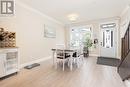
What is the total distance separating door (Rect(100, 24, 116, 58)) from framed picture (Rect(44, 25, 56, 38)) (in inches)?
126

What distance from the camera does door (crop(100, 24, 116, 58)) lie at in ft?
20.0

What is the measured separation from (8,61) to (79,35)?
17.7 feet

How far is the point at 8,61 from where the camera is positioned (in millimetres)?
2861

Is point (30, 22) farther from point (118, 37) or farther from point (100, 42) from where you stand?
point (118, 37)

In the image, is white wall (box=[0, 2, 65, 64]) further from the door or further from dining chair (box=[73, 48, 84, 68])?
the door

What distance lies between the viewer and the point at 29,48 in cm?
424

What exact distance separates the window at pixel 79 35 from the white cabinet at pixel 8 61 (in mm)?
4884

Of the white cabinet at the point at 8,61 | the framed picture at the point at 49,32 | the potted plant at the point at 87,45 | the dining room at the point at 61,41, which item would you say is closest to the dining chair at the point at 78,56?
the dining room at the point at 61,41

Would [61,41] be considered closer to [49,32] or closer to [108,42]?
[49,32]

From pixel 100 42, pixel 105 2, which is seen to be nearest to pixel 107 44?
pixel 100 42

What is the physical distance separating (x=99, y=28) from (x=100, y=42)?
36.7 inches

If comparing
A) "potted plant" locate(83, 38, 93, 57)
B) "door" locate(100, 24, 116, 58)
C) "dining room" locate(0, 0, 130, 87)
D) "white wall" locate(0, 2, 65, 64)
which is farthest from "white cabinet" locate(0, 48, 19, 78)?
"door" locate(100, 24, 116, 58)

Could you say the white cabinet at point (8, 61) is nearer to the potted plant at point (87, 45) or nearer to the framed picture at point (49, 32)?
the framed picture at point (49, 32)

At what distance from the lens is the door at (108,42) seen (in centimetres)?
610
